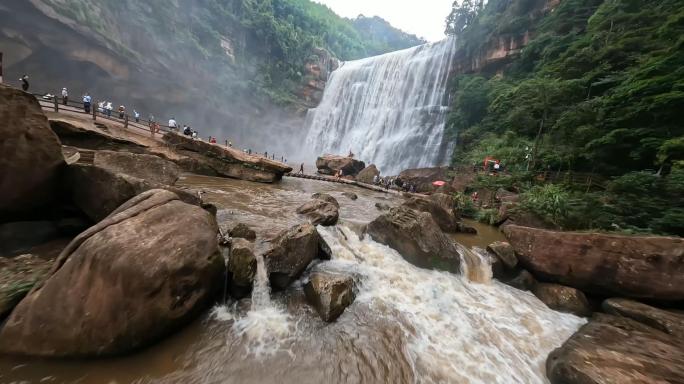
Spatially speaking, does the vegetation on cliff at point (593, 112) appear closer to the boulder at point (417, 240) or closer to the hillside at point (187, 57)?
the boulder at point (417, 240)

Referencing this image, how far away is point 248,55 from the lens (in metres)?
48.6

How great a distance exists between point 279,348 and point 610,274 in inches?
284

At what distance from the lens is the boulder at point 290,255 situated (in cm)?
536

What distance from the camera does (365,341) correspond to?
176 inches

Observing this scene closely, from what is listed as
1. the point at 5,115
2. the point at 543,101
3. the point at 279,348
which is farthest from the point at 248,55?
the point at 279,348

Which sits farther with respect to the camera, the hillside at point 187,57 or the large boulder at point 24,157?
the hillside at point 187,57

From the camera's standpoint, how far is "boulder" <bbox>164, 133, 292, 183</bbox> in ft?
50.9

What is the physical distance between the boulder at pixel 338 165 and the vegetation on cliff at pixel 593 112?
35.6 feet

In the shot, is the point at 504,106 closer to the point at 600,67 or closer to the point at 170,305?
the point at 600,67

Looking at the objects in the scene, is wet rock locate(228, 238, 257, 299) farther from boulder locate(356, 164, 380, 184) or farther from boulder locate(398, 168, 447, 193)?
boulder locate(356, 164, 380, 184)

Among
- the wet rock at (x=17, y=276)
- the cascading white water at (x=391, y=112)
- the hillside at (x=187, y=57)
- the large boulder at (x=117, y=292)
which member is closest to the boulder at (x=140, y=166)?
the wet rock at (x=17, y=276)

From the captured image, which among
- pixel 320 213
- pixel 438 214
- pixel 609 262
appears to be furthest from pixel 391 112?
pixel 609 262

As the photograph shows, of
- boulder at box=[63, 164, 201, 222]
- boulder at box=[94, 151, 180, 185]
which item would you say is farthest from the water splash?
boulder at box=[94, 151, 180, 185]

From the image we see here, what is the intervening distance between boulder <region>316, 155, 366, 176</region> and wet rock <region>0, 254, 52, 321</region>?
25.6m
